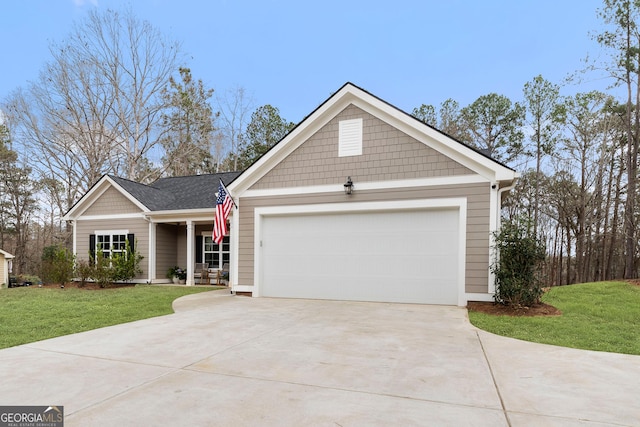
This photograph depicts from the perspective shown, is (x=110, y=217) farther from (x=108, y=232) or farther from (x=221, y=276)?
(x=221, y=276)

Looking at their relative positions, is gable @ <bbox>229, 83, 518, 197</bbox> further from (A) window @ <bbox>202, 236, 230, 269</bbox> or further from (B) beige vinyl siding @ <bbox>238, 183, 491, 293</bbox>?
(A) window @ <bbox>202, 236, 230, 269</bbox>

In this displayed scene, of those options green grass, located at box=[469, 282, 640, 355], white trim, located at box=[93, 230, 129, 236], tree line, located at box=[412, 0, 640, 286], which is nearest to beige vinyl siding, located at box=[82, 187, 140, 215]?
white trim, located at box=[93, 230, 129, 236]

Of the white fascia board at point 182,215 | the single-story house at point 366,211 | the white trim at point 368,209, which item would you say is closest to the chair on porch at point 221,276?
the white fascia board at point 182,215

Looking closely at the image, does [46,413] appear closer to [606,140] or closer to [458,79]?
[458,79]

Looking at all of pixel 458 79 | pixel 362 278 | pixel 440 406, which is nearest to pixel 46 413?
pixel 440 406

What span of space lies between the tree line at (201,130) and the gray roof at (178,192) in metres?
7.75

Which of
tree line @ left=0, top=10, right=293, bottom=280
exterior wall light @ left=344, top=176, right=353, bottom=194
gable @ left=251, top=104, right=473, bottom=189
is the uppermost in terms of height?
tree line @ left=0, top=10, right=293, bottom=280

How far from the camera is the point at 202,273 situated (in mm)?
13250

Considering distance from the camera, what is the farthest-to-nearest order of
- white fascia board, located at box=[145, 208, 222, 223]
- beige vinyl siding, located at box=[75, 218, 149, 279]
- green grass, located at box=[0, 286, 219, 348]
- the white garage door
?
beige vinyl siding, located at box=[75, 218, 149, 279], white fascia board, located at box=[145, 208, 222, 223], the white garage door, green grass, located at box=[0, 286, 219, 348]

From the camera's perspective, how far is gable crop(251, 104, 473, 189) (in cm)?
841

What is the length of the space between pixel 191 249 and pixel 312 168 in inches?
243

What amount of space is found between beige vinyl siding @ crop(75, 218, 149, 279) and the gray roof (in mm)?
947

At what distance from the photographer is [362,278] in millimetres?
8781

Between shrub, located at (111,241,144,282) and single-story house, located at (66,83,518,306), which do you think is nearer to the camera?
single-story house, located at (66,83,518,306)
